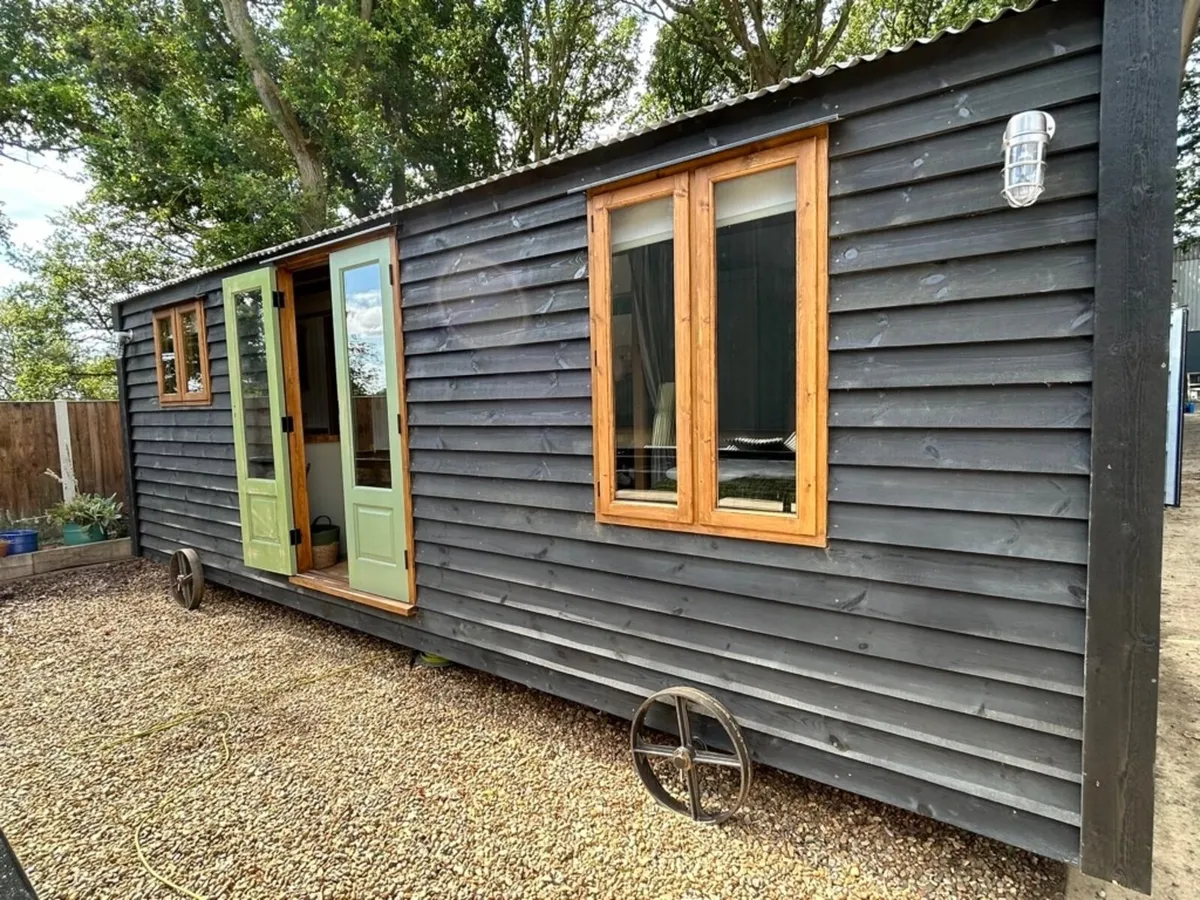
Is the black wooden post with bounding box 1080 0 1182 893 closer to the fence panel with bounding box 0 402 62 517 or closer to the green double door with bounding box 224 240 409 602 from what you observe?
the green double door with bounding box 224 240 409 602

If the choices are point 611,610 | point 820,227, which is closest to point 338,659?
point 611,610

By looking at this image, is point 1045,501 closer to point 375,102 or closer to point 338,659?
point 338,659

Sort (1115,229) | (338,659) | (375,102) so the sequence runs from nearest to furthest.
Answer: (1115,229), (338,659), (375,102)

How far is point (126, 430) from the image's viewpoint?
19.0 feet

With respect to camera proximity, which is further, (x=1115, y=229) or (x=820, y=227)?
(x=820, y=227)

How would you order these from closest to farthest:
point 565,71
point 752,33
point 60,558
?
point 60,558 < point 752,33 < point 565,71

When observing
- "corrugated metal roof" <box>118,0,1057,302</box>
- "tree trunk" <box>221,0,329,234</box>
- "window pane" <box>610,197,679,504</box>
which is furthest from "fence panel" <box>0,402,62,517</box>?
"window pane" <box>610,197,679,504</box>

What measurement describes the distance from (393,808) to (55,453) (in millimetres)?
6327

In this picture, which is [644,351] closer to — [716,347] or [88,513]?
[716,347]

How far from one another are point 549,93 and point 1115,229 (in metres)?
9.75

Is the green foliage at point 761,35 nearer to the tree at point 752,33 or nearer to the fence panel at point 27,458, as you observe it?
the tree at point 752,33

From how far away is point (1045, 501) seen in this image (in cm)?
164

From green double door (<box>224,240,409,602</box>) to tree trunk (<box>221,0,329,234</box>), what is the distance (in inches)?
197

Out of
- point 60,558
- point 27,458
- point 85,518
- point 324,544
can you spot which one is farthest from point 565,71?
point 60,558
